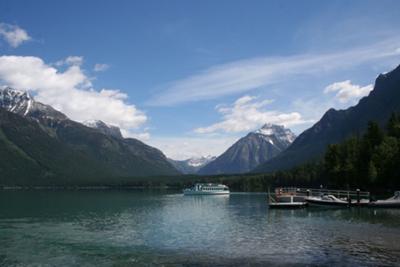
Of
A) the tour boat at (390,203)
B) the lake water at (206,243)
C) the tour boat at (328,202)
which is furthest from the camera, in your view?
the tour boat at (328,202)

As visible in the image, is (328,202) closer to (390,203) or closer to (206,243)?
(390,203)

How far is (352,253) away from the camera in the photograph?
47.6 meters

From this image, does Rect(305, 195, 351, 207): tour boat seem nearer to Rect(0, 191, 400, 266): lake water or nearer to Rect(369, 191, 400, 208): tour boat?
Rect(369, 191, 400, 208): tour boat

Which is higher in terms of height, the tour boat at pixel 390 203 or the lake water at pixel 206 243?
the tour boat at pixel 390 203

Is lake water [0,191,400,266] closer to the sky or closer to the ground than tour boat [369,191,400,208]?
closer to the ground

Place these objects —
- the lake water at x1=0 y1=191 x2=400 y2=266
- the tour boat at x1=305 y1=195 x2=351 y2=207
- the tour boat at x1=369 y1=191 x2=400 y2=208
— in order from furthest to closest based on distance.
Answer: the tour boat at x1=305 y1=195 x2=351 y2=207
the tour boat at x1=369 y1=191 x2=400 y2=208
the lake water at x1=0 y1=191 x2=400 y2=266

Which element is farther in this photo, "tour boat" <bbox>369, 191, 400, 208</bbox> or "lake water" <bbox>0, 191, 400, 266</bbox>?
"tour boat" <bbox>369, 191, 400, 208</bbox>

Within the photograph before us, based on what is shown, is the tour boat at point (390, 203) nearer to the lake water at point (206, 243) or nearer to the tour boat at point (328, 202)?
the tour boat at point (328, 202)

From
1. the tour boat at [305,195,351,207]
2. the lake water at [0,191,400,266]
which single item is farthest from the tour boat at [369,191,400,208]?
the lake water at [0,191,400,266]

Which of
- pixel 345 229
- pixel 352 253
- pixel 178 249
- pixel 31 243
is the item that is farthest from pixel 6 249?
pixel 345 229

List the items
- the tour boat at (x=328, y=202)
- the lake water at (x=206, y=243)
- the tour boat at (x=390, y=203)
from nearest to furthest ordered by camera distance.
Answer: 1. the lake water at (x=206, y=243)
2. the tour boat at (x=390, y=203)
3. the tour boat at (x=328, y=202)

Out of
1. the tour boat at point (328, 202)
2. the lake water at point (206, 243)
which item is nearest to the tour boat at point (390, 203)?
the tour boat at point (328, 202)

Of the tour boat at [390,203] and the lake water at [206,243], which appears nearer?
the lake water at [206,243]

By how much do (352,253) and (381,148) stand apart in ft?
319
